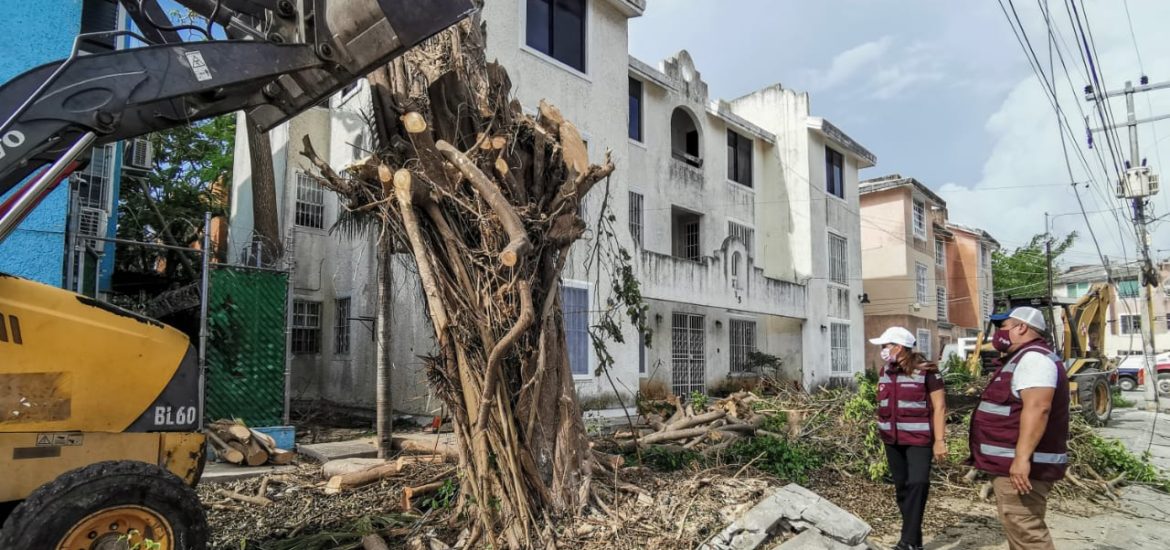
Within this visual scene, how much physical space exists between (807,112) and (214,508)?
702 inches

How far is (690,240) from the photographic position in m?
18.3

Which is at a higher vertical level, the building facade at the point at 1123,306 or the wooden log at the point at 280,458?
the building facade at the point at 1123,306

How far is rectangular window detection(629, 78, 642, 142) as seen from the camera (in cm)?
1566

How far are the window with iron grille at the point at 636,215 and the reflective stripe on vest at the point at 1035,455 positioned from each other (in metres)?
11.0

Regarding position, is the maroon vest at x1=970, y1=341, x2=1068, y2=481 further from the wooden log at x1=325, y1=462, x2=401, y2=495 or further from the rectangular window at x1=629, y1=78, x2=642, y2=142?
the rectangular window at x1=629, y1=78, x2=642, y2=142

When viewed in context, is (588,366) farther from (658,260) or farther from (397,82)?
(397,82)

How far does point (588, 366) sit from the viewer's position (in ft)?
41.8

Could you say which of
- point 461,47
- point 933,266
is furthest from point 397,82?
point 933,266

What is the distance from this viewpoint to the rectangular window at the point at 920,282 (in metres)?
27.3

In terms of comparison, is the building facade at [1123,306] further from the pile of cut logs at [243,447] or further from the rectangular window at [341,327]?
the pile of cut logs at [243,447]

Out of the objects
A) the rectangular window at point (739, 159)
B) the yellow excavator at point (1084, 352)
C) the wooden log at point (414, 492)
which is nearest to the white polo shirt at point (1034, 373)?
the wooden log at point (414, 492)

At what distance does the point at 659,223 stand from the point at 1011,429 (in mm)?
11900

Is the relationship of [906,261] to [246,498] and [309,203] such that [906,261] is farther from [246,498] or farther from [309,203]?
[246,498]

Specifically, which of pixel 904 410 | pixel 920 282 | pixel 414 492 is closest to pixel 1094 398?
pixel 904 410
